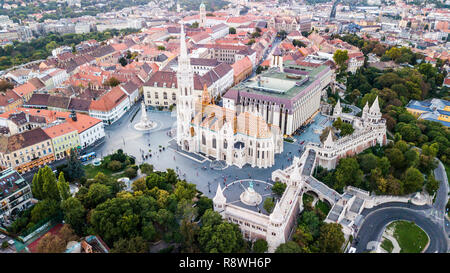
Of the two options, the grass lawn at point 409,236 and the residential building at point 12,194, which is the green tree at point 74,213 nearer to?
the residential building at point 12,194

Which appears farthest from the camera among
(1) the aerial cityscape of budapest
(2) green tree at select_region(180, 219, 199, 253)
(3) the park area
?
(3) the park area

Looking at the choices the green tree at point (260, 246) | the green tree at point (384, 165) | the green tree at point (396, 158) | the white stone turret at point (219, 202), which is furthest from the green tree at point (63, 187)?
the green tree at point (396, 158)

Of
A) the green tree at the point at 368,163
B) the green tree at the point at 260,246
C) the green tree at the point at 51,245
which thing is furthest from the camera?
the green tree at the point at 368,163

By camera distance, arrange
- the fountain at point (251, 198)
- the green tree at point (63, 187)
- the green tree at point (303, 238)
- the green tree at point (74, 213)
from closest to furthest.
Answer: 1. the green tree at point (303, 238)
2. the green tree at point (74, 213)
3. the green tree at point (63, 187)
4. the fountain at point (251, 198)

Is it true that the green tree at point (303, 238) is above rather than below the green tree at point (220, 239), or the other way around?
below

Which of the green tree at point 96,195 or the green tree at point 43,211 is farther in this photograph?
the green tree at point 96,195

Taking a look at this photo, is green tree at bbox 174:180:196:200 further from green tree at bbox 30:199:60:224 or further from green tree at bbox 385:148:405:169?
green tree at bbox 385:148:405:169

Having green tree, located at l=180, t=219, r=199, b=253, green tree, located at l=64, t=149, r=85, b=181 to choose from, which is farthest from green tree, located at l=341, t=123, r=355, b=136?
green tree, located at l=64, t=149, r=85, b=181
